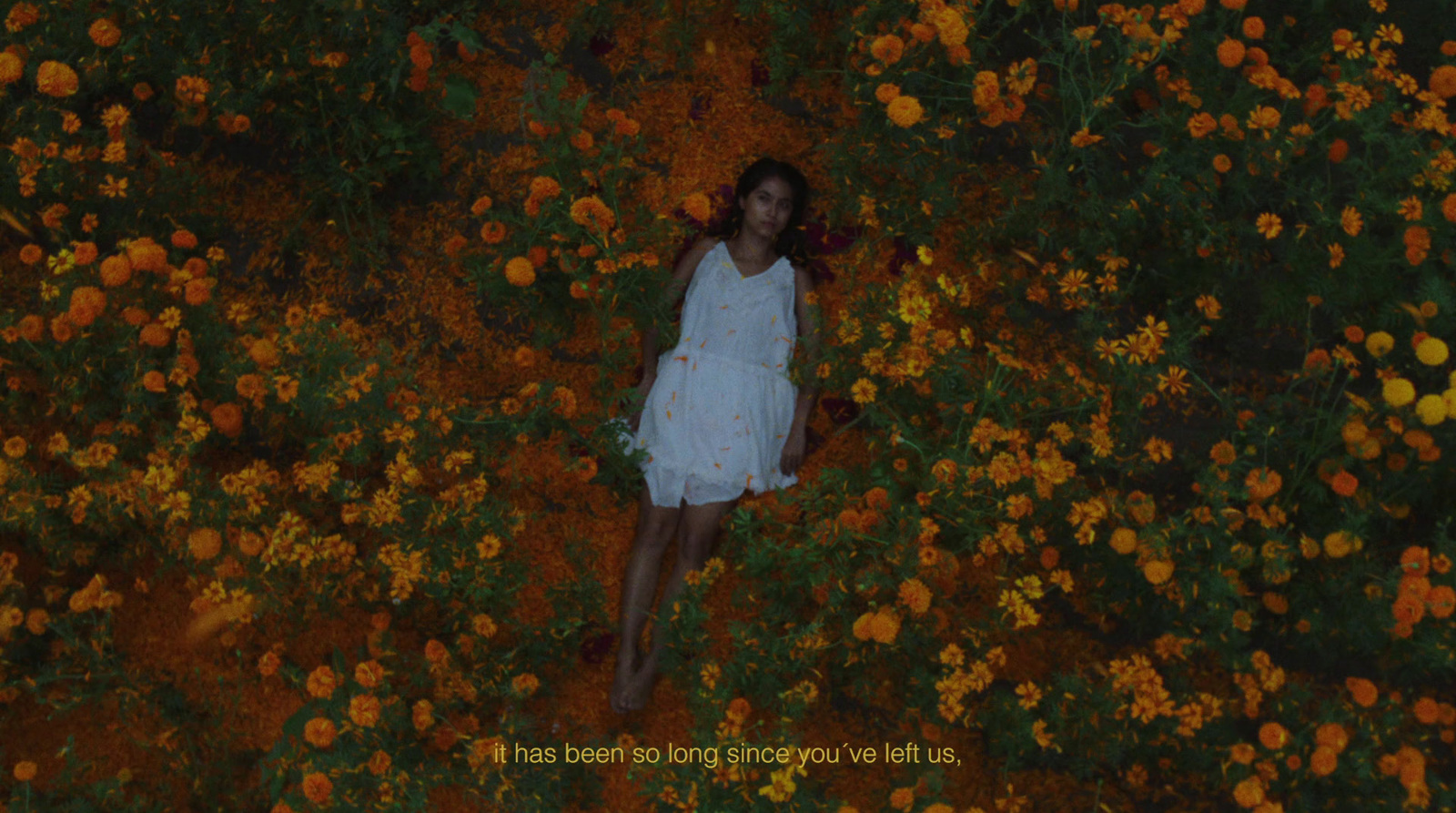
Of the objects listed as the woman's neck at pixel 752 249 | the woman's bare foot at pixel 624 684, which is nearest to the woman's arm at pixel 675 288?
the woman's neck at pixel 752 249

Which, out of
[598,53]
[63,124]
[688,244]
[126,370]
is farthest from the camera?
[598,53]

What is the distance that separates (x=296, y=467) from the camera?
307cm

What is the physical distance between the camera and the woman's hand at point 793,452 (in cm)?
377

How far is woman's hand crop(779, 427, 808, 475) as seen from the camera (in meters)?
3.77

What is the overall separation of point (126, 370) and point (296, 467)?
0.73 m

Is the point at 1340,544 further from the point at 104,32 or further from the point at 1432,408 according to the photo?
the point at 104,32

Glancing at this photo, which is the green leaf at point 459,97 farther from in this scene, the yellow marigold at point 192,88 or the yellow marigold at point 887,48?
the yellow marigold at point 887,48

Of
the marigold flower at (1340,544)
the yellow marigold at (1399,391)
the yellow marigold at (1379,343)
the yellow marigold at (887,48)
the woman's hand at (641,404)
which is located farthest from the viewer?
the woman's hand at (641,404)

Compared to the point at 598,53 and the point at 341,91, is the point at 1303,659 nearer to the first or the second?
the point at 598,53

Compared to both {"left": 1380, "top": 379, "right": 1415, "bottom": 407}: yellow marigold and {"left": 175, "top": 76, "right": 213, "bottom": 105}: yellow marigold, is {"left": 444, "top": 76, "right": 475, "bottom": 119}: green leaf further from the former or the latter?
{"left": 1380, "top": 379, "right": 1415, "bottom": 407}: yellow marigold

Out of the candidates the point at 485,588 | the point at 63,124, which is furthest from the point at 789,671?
the point at 63,124

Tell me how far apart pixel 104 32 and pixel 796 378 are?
291cm

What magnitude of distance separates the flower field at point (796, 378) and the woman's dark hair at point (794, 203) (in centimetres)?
12

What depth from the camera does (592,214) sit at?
10.7ft
